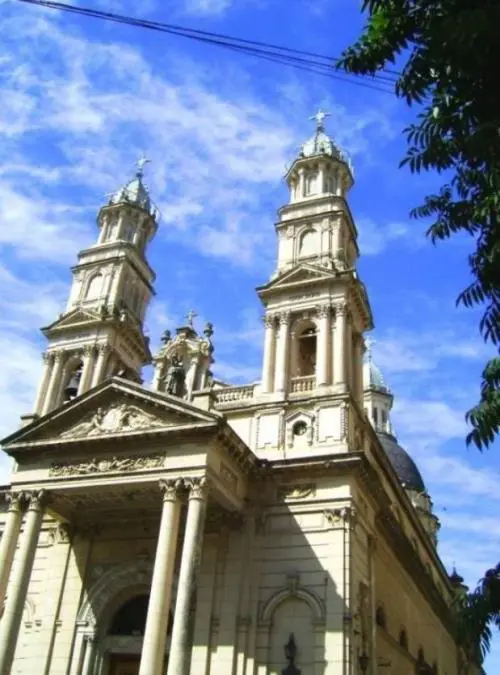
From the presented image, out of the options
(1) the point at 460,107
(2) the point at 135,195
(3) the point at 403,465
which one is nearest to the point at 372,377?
(3) the point at 403,465

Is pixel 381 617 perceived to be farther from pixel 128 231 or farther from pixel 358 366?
pixel 128 231

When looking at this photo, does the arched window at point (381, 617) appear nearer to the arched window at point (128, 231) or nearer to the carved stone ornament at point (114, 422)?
the carved stone ornament at point (114, 422)

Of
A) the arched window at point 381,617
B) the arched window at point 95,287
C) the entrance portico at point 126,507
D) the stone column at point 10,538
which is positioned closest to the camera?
the entrance portico at point 126,507

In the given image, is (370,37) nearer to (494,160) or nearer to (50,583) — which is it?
(494,160)

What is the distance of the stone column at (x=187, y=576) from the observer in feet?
64.9

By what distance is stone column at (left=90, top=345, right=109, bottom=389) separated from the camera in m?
32.5

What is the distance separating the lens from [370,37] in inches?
370

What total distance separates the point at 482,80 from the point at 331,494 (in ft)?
58.2

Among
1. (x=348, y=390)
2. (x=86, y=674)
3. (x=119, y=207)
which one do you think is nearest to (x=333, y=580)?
(x=348, y=390)

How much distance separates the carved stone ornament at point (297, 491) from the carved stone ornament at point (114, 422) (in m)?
4.76

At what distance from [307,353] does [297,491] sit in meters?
7.24

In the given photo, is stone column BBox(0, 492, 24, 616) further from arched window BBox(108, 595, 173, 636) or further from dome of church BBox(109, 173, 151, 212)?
dome of church BBox(109, 173, 151, 212)

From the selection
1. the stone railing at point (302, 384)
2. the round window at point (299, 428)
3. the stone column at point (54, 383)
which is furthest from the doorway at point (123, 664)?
the stone column at point (54, 383)

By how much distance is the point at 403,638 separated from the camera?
31.4 m
